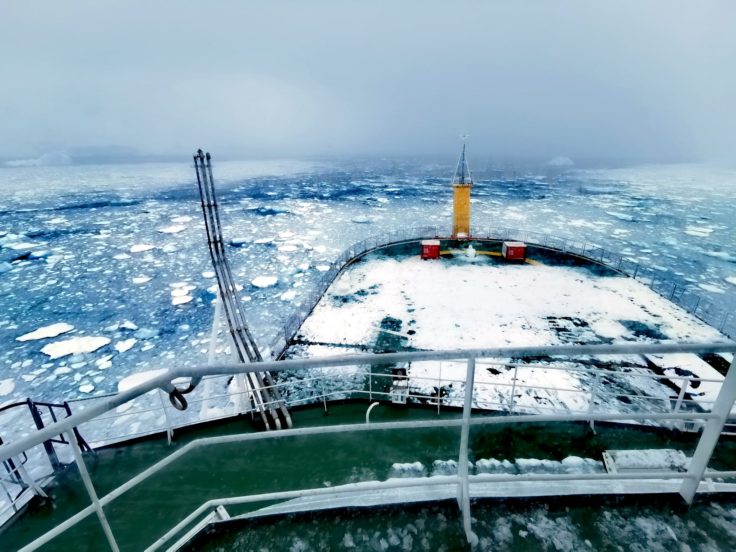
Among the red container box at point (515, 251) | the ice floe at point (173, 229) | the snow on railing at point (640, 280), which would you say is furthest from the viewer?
the ice floe at point (173, 229)

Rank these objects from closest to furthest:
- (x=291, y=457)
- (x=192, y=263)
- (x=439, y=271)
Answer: (x=291, y=457) < (x=439, y=271) < (x=192, y=263)

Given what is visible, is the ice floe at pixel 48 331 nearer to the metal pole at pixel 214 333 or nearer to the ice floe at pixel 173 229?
the metal pole at pixel 214 333

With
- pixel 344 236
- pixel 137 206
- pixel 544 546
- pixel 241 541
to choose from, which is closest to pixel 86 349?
pixel 241 541

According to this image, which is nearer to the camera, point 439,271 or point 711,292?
point 439,271

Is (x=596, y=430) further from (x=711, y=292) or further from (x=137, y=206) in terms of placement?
(x=137, y=206)

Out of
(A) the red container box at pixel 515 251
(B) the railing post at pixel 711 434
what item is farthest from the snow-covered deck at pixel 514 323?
(B) the railing post at pixel 711 434

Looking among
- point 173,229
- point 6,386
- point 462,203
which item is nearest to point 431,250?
point 462,203

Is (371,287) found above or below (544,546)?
below
